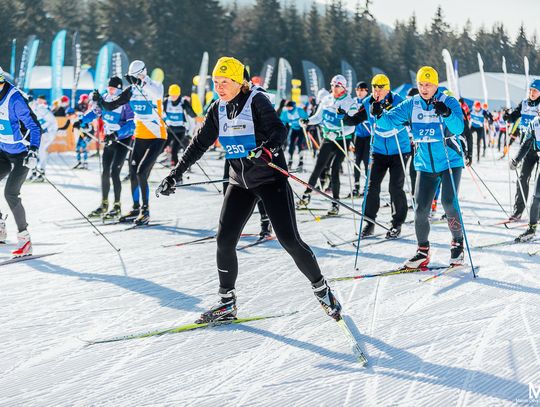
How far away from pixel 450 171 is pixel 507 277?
105cm

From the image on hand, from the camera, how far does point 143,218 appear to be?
25.7 ft

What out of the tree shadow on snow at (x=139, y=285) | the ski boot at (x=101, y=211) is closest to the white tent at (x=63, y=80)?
the ski boot at (x=101, y=211)

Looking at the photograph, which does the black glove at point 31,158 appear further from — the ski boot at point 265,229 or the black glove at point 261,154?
the black glove at point 261,154

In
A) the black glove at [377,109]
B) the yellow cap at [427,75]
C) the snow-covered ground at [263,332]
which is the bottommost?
the snow-covered ground at [263,332]

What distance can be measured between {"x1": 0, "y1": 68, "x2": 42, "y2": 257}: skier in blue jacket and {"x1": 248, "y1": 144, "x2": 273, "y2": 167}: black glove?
289 cm

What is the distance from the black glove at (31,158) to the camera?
5551 millimetres

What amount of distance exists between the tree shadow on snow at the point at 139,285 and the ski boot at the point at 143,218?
6.71 ft

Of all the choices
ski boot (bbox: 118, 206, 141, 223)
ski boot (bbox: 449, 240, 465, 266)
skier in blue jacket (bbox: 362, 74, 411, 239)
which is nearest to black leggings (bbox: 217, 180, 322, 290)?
ski boot (bbox: 449, 240, 465, 266)

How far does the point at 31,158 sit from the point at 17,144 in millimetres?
330

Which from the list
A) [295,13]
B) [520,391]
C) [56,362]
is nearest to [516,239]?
[520,391]

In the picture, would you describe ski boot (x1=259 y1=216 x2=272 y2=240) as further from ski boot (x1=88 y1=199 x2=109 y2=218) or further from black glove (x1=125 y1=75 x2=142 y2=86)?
ski boot (x1=88 y1=199 x2=109 y2=218)

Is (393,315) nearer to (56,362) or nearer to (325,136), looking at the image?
(56,362)

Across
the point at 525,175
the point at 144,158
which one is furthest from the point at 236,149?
the point at 525,175

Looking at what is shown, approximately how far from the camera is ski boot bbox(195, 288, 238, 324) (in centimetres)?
392
